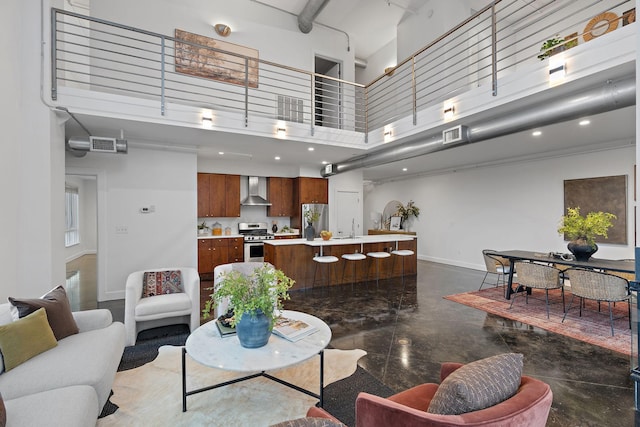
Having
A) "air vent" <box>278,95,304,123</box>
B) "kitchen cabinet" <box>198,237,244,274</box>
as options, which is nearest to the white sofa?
"kitchen cabinet" <box>198,237,244,274</box>

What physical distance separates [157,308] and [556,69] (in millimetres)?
5049

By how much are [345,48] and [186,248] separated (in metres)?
Result: 6.45

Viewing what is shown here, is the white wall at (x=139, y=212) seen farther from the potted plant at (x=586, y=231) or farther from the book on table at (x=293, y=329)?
the potted plant at (x=586, y=231)

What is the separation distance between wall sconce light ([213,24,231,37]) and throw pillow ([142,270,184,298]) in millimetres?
5269

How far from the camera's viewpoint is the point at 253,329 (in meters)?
2.10

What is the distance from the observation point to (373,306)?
4742 millimetres

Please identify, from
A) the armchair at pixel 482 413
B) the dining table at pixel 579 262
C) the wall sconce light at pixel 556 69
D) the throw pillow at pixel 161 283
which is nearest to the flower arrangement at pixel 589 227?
the dining table at pixel 579 262

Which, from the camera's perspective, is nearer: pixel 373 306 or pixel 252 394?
pixel 252 394

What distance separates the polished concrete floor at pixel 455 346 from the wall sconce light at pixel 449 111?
9.38 feet

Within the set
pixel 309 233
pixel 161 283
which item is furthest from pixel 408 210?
pixel 161 283

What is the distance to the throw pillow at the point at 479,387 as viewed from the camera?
44.1 inches

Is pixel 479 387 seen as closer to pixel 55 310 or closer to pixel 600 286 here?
pixel 55 310

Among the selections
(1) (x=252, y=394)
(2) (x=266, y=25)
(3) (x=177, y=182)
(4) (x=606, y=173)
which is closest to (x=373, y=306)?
(1) (x=252, y=394)

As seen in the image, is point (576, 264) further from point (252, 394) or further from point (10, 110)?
point (10, 110)
